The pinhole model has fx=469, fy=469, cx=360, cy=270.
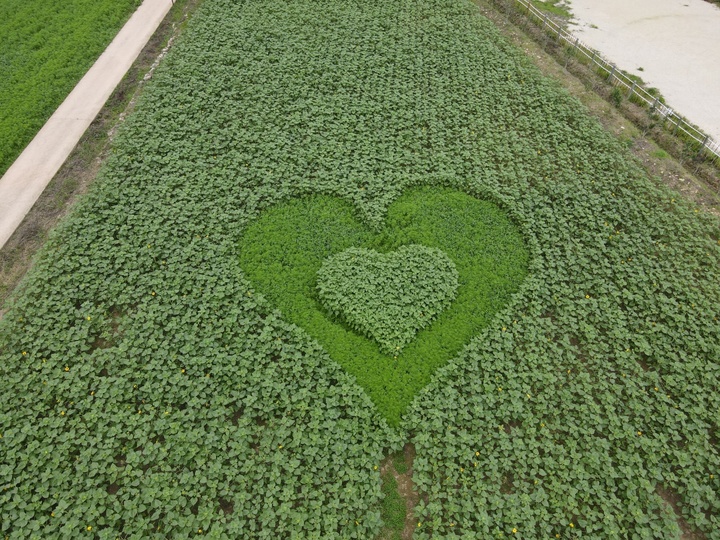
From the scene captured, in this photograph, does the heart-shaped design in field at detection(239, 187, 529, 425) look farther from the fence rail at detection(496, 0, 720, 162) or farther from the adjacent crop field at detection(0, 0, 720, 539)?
the fence rail at detection(496, 0, 720, 162)

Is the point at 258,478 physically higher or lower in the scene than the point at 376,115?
lower

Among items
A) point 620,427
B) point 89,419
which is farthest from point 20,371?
point 620,427

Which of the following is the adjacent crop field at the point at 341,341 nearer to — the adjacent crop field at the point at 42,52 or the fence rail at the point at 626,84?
the fence rail at the point at 626,84

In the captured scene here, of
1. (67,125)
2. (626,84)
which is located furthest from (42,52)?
(626,84)

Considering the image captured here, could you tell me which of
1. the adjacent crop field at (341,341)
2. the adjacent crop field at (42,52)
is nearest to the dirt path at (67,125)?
the adjacent crop field at (42,52)

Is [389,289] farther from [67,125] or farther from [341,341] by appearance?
[67,125]

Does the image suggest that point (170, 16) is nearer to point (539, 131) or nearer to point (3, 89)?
point (3, 89)

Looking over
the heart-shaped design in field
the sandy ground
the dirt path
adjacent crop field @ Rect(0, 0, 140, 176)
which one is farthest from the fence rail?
adjacent crop field @ Rect(0, 0, 140, 176)
